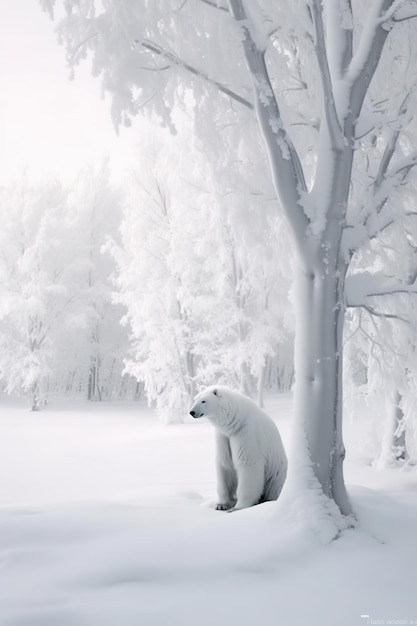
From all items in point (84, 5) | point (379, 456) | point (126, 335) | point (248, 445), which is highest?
point (84, 5)

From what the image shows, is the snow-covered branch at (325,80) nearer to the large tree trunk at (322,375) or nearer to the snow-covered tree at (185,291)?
the large tree trunk at (322,375)

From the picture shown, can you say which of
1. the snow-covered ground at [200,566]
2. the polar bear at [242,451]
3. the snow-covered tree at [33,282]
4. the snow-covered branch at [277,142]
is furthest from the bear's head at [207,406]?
the snow-covered tree at [33,282]

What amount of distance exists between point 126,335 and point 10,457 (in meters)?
15.4

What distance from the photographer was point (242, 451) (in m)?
4.27

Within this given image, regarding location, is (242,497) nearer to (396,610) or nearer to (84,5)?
(396,610)

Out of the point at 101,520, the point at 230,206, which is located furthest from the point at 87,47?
the point at 101,520

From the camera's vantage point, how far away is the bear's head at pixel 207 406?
4.38 m

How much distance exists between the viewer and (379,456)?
7785mm

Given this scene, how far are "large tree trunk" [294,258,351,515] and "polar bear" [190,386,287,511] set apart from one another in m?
0.91

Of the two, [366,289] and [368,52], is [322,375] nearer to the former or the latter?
[366,289]

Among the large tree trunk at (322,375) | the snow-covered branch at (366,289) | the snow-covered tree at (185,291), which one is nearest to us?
the large tree trunk at (322,375)

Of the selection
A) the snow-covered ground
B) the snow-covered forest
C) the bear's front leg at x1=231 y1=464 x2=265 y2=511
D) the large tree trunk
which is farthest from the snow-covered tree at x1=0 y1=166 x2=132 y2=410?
the large tree trunk

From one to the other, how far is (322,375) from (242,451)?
124 cm

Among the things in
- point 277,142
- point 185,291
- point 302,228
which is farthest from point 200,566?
point 185,291
